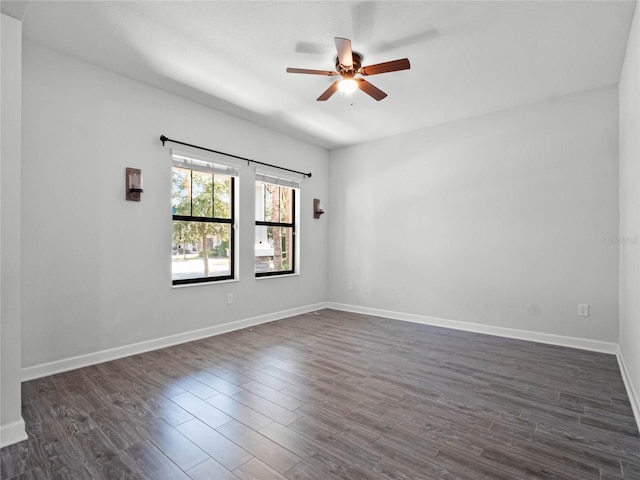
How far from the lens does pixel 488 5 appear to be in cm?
238

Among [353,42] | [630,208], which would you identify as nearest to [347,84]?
[353,42]

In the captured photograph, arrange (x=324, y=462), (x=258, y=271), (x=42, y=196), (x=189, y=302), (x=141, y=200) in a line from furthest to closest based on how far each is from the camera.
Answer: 1. (x=258, y=271)
2. (x=189, y=302)
3. (x=141, y=200)
4. (x=42, y=196)
5. (x=324, y=462)

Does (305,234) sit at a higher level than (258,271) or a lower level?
higher

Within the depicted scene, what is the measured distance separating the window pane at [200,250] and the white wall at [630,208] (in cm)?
403

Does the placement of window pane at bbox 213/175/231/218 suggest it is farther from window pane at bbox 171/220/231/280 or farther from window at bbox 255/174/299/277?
window at bbox 255/174/299/277

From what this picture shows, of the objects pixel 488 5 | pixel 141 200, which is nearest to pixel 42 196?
pixel 141 200

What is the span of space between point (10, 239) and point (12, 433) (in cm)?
110

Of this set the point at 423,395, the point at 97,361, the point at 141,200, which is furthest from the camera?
the point at 141,200

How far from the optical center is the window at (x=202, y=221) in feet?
12.9

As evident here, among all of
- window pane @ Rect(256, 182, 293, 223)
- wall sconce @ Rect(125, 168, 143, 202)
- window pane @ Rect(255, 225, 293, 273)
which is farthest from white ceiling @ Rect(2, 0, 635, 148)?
window pane @ Rect(255, 225, 293, 273)

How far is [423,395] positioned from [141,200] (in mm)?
3222

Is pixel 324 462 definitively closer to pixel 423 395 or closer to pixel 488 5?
pixel 423 395

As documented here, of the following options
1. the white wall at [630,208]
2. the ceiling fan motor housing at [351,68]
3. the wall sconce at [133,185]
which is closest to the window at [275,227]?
the wall sconce at [133,185]

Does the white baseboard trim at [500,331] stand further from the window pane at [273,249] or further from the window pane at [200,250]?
the window pane at [200,250]
